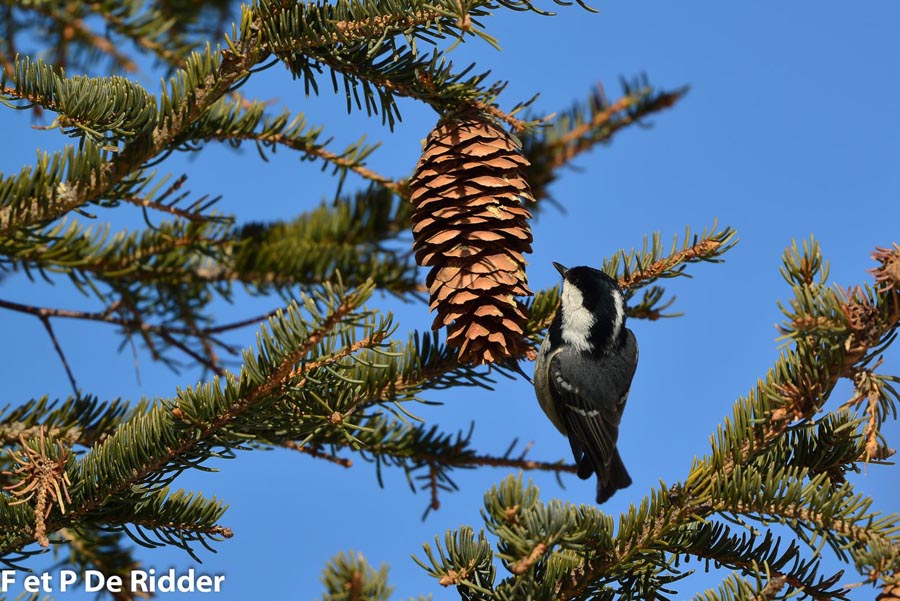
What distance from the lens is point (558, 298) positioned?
232 cm

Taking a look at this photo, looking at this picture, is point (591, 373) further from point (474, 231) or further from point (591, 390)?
point (474, 231)

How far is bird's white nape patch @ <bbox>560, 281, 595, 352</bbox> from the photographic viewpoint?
2528 mm

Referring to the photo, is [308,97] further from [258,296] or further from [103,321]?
[103,321]

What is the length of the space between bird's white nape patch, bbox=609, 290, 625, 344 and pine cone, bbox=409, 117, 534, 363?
1.51ft

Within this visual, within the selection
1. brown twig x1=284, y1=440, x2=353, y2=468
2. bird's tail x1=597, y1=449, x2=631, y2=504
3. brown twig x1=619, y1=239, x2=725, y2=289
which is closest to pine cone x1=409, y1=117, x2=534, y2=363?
brown twig x1=619, y1=239, x2=725, y2=289

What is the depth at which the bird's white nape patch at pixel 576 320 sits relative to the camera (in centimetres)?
253

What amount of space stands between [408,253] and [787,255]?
4.58 ft

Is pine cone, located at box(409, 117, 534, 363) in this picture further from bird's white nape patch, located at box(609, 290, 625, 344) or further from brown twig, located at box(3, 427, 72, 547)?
brown twig, located at box(3, 427, 72, 547)

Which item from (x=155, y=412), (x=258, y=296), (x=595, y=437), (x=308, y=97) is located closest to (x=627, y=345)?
(x=595, y=437)

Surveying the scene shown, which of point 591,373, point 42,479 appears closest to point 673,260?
point 591,373

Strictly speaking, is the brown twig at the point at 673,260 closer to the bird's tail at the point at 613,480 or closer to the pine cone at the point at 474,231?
the pine cone at the point at 474,231

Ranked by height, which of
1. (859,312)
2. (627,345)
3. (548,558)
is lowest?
(548,558)

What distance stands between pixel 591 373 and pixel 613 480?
35cm

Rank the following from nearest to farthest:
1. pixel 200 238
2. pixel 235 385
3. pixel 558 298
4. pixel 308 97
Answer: pixel 235 385, pixel 308 97, pixel 558 298, pixel 200 238
